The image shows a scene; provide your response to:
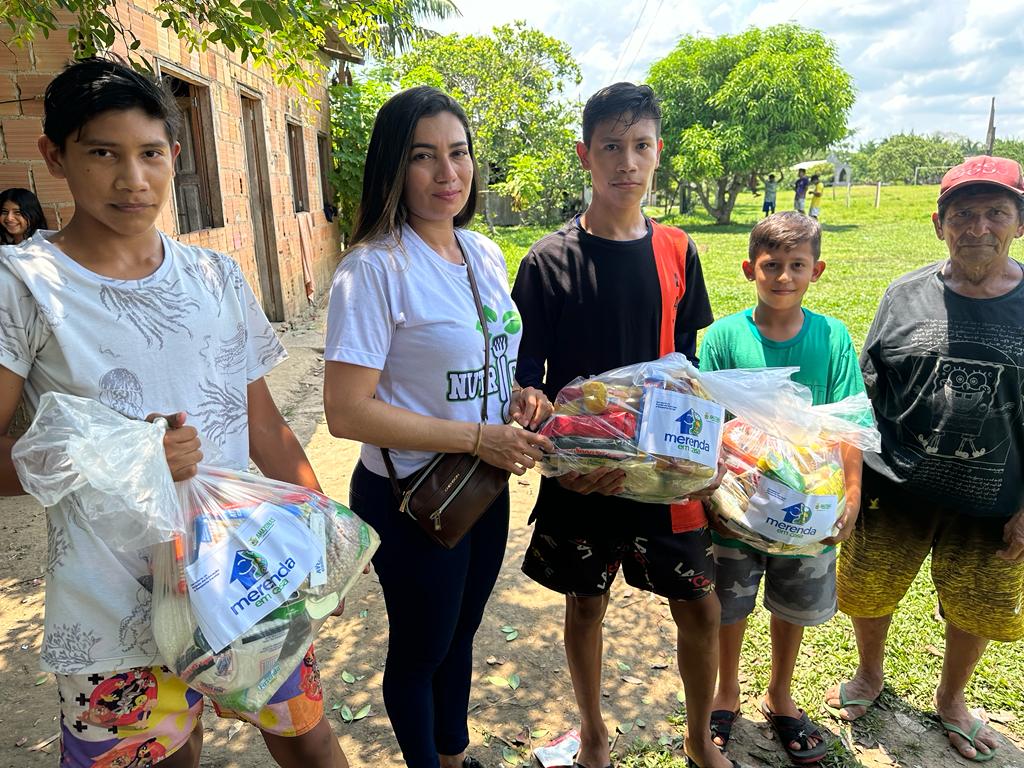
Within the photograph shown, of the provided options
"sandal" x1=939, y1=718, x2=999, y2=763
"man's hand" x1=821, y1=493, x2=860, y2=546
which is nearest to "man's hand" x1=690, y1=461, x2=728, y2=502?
"man's hand" x1=821, y1=493, x2=860, y2=546

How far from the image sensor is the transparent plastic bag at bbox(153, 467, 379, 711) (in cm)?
130

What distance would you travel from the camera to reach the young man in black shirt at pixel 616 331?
204 cm

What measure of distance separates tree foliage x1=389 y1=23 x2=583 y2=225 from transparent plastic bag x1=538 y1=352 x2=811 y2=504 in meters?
19.5

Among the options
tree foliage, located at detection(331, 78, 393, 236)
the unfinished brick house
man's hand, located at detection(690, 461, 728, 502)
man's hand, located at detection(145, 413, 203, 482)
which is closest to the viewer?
man's hand, located at detection(145, 413, 203, 482)

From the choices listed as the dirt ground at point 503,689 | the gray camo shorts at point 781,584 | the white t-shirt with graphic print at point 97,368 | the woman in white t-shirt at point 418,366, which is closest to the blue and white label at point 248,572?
the white t-shirt with graphic print at point 97,368

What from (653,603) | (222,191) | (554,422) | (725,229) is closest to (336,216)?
(222,191)

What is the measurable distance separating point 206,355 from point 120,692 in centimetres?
72

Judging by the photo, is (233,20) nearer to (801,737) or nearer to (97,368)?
(97,368)

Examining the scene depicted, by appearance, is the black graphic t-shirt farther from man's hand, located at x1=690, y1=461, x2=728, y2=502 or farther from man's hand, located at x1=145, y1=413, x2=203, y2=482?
man's hand, located at x1=145, y1=413, x2=203, y2=482

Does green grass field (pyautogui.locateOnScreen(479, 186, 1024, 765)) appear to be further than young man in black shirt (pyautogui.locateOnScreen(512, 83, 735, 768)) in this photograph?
Yes

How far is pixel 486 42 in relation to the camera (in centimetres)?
2189

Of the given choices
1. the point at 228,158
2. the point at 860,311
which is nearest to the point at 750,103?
the point at 860,311

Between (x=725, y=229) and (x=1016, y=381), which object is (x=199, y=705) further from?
(x=725, y=229)

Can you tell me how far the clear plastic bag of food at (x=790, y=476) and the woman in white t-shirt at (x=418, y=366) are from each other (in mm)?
575
